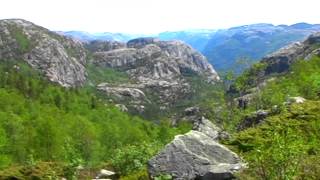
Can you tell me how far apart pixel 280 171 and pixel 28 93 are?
190 meters

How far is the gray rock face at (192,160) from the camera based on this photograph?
95.8 ft

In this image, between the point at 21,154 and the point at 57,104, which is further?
the point at 57,104

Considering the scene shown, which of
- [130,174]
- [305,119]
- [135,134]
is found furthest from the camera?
[135,134]

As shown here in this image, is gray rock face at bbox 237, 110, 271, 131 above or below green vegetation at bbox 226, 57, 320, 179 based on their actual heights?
below

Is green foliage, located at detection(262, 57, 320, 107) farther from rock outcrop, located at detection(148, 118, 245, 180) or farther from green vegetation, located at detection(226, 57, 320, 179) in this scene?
rock outcrop, located at detection(148, 118, 245, 180)

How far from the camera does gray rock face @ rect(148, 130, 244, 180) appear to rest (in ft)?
95.8

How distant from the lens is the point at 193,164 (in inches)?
1179

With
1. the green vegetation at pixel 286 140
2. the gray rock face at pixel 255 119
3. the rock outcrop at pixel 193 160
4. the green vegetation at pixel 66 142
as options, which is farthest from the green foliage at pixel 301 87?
the rock outcrop at pixel 193 160

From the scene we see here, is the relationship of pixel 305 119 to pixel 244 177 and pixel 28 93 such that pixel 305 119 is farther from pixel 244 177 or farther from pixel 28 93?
pixel 28 93

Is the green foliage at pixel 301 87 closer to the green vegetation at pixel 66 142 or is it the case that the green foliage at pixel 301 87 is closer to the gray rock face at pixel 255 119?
the gray rock face at pixel 255 119

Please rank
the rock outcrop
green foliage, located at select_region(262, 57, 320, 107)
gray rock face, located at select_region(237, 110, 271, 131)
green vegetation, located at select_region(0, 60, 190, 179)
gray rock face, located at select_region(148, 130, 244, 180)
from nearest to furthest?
the rock outcrop
gray rock face, located at select_region(148, 130, 244, 180)
green vegetation, located at select_region(0, 60, 190, 179)
gray rock face, located at select_region(237, 110, 271, 131)
green foliage, located at select_region(262, 57, 320, 107)

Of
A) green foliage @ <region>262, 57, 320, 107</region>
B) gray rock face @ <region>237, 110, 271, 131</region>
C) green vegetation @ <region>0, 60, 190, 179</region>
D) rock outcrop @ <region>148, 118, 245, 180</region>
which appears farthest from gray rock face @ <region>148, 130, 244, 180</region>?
green foliage @ <region>262, 57, 320, 107</region>

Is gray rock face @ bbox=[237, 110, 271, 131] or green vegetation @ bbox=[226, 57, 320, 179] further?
gray rock face @ bbox=[237, 110, 271, 131]

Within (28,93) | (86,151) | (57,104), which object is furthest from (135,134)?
(28,93)
